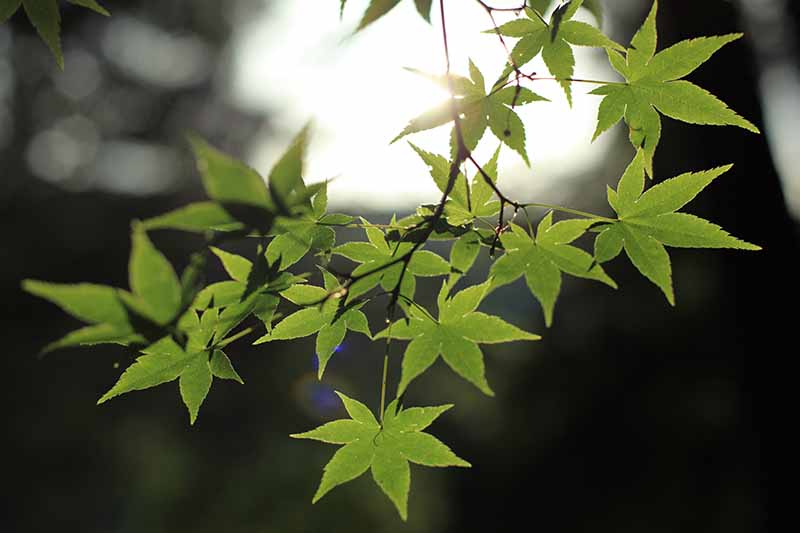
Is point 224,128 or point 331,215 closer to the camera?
point 331,215

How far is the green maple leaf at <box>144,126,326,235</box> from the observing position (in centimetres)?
41

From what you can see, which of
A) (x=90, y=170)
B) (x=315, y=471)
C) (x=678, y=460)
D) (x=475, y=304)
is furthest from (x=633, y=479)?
(x=90, y=170)

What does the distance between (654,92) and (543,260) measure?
0.24 m

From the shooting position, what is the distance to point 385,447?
75 cm

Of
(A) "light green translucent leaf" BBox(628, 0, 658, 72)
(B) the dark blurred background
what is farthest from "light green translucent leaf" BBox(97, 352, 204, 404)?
(B) the dark blurred background

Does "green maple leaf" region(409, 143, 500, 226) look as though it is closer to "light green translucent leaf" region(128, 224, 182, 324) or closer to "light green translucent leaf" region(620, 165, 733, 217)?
"light green translucent leaf" region(620, 165, 733, 217)

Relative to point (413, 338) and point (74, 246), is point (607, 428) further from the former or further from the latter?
point (74, 246)

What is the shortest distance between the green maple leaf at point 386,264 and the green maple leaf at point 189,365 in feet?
0.49

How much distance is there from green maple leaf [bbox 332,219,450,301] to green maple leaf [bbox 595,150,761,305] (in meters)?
0.17

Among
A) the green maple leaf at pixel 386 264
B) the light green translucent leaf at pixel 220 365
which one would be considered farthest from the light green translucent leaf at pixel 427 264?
the light green translucent leaf at pixel 220 365

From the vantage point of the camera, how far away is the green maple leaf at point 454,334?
65 centimetres

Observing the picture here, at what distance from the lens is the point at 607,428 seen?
5773 millimetres

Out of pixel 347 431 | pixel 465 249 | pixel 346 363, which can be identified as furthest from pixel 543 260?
pixel 346 363

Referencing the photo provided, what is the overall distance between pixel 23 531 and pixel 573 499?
586 centimetres
